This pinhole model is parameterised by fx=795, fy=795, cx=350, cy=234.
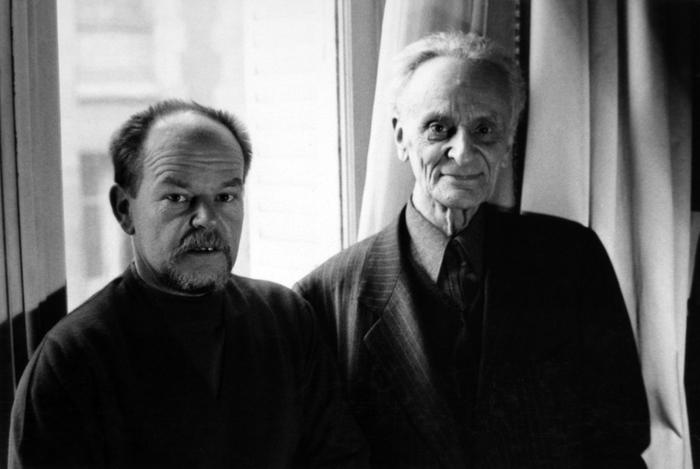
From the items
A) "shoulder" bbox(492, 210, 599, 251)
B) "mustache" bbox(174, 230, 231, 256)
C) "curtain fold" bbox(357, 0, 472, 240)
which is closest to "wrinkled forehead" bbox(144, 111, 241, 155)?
"mustache" bbox(174, 230, 231, 256)

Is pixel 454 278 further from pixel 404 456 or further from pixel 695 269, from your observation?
pixel 695 269

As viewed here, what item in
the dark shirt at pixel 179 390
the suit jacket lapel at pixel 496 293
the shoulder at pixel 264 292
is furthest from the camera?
the suit jacket lapel at pixel 496 293

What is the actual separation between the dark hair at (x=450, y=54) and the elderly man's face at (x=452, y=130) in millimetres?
12

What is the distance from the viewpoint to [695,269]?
58.7 inches

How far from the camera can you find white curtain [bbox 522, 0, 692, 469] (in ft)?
4.83

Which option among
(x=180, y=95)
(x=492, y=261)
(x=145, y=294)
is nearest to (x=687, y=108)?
(x=492, y=261)

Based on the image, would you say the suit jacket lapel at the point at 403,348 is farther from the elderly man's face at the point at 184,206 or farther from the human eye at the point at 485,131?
the elderly man's face at the point at 184,206

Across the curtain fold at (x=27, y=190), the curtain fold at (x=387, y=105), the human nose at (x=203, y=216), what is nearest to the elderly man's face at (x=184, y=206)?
the human nose at (x=203, y=216)

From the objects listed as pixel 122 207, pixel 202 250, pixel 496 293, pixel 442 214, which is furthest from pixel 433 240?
pixel 122 207

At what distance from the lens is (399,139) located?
4.49ft

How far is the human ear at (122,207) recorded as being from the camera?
1.20 metres

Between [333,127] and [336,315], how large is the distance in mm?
330

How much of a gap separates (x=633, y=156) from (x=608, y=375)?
41 cm

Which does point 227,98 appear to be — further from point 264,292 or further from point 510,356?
point 510,356
